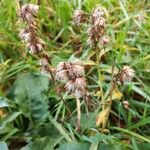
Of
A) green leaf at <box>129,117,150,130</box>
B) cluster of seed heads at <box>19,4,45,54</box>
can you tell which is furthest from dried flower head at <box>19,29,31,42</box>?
green leaf at <box>129,117,150,130</box>

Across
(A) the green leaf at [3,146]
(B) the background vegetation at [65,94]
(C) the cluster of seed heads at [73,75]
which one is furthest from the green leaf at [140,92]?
(A) the green leaf at [3,146]

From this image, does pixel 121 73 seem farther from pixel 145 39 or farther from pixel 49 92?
pixel 145 39

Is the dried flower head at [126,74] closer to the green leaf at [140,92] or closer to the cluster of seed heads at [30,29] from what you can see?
the cluster of seed heads at [30,29]

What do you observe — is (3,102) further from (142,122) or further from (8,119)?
(142,122)

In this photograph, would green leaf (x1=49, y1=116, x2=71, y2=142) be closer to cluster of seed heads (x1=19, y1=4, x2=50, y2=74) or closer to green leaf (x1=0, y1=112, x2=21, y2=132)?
green leaf (x1=0, y1=112, x2=21, y2=132)

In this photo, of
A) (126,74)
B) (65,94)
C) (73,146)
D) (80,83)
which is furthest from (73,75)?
(65,94)

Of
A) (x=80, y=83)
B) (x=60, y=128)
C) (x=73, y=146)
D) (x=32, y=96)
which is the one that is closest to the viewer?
(x=80, y=83)
